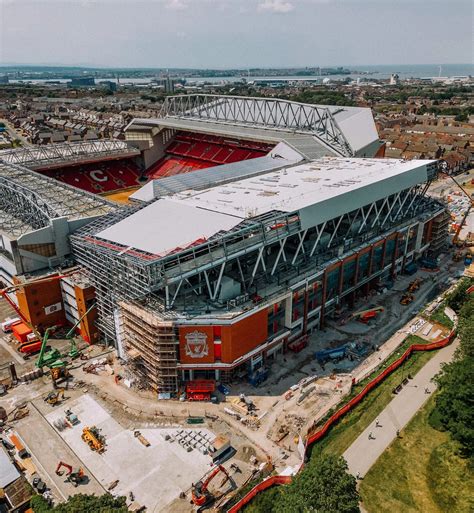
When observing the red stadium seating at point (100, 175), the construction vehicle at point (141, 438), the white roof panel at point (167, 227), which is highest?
the white roof panel at point (167, 227)

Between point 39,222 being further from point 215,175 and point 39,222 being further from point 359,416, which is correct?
point 359,416

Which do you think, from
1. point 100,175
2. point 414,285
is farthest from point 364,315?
point 100,175

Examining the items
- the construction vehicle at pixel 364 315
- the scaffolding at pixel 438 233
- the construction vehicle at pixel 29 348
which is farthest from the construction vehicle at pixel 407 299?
the construction vehicle at pixel 29 348

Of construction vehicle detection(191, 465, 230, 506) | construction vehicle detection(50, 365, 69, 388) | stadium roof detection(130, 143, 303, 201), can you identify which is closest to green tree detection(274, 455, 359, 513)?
construction vehicle detection(191, 465, 230, 506)

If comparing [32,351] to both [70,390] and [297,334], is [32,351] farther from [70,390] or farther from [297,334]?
[297,334]

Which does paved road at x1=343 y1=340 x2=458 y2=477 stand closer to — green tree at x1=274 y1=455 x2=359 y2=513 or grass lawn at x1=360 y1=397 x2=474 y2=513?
grass lawn at x1=360 y1=397 x2=474 y2=513

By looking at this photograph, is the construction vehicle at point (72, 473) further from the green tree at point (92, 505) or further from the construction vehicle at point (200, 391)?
the construction vehicle at point (200, 391)
